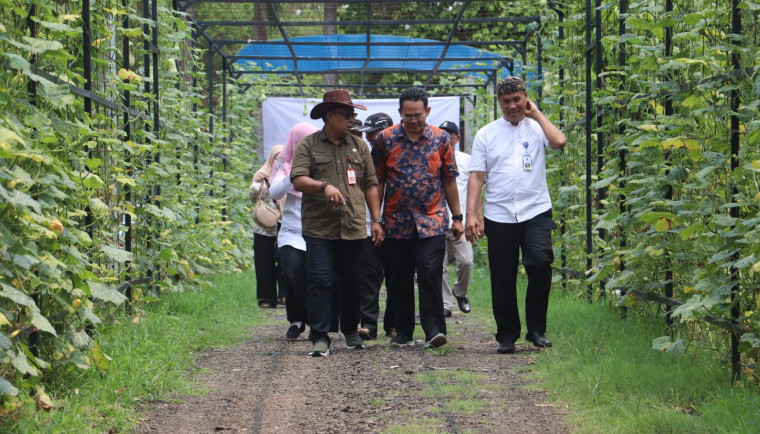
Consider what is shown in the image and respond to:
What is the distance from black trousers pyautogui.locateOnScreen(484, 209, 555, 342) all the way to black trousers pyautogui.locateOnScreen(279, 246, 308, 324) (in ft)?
5.33

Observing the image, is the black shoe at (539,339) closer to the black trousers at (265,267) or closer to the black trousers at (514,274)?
the black trousers at (514,274)

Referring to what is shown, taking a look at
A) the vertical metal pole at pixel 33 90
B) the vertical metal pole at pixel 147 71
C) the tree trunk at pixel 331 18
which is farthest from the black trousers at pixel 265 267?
the vertical metal pole at pixel 33 90

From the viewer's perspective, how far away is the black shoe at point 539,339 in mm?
6680

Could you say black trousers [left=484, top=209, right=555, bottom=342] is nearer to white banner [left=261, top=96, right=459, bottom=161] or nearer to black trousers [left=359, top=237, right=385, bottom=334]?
black trousers [left=359, top=237, right=385, bottom=334]

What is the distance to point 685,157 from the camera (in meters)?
5.36

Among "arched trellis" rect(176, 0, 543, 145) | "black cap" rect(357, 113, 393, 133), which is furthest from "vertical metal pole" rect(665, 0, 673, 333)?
"arched trellis" rect(176, 0, 543, 145)

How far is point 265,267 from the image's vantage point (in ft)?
34.0

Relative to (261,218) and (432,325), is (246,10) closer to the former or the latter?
(261,218)

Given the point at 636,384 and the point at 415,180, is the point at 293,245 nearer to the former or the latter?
the point at 415,180

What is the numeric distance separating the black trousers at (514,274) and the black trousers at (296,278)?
1.62 m

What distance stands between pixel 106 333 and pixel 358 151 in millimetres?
2167

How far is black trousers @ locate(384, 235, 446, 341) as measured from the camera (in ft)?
22.9

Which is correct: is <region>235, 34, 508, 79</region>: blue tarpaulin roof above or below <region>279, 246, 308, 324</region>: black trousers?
above

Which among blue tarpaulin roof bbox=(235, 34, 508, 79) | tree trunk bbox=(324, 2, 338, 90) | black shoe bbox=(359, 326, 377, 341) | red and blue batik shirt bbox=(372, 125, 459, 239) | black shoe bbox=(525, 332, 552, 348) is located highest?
tree trunk bbox=(324, 2, 338, 90)
